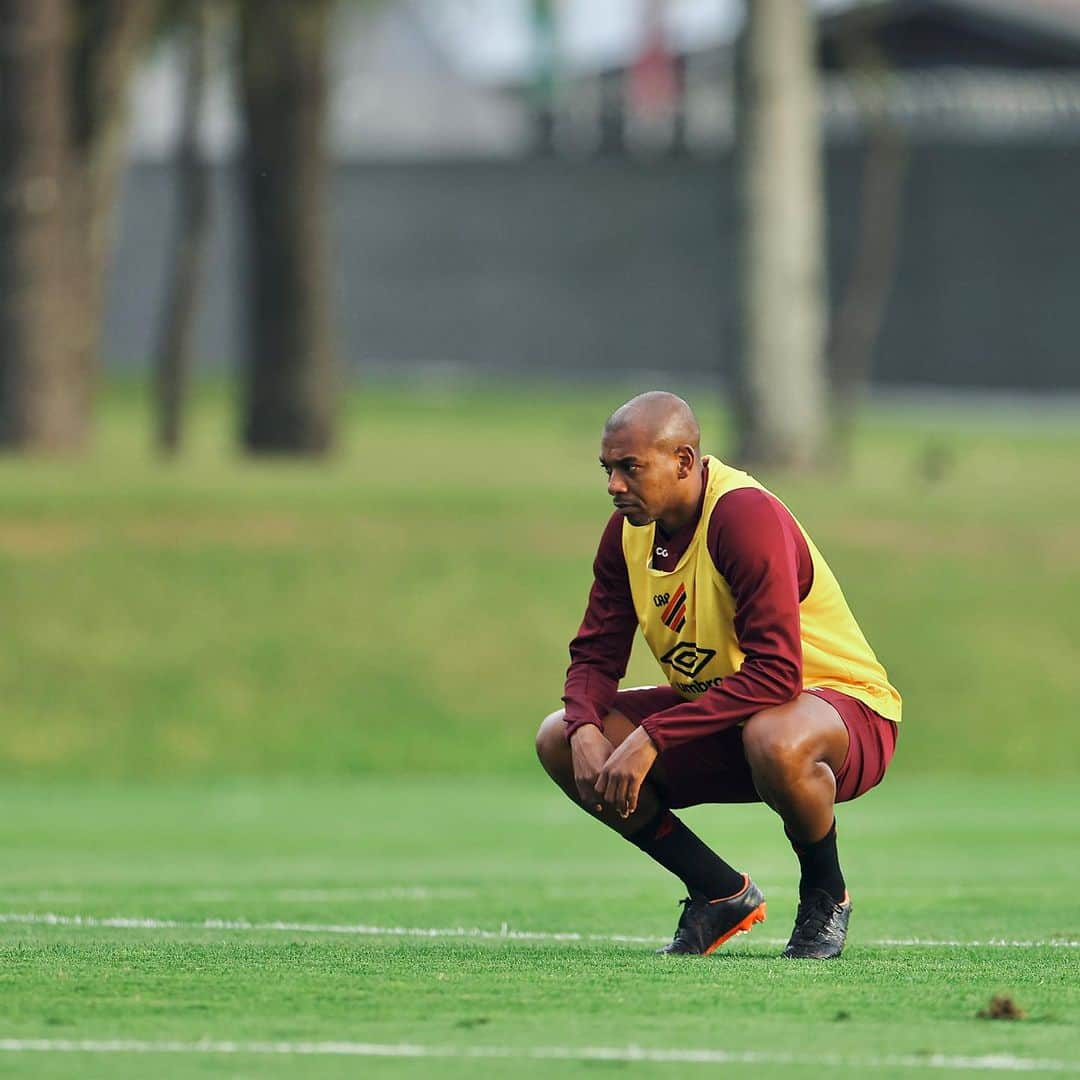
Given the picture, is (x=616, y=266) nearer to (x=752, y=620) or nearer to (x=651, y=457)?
(x=651, y=457)

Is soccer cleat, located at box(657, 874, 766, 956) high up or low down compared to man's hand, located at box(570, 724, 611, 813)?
down

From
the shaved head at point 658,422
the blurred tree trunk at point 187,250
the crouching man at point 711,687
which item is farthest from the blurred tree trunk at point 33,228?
the shaved head at point 658,422

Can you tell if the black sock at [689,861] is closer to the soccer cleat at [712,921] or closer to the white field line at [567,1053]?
the soccer cleat at [712,921]

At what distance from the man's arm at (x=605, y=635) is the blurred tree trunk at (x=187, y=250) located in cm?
2083

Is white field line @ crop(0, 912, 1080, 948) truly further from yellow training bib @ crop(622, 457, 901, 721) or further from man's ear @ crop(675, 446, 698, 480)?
man's ear @ crop(675, 446, 698, 480)

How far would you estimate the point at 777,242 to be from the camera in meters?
24.4

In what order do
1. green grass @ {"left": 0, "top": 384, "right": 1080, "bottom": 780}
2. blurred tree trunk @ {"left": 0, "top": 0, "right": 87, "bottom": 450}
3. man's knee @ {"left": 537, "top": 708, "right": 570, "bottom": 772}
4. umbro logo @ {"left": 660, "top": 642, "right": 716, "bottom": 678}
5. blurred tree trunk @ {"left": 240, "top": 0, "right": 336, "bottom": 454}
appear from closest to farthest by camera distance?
1. umbro logo @ {"left": 660, "top": 642, "right": 716, "bottom": 678}
2. man's knee @ {"left": 537, "top": 708, "right": 570, "bottom": 772}
3. green grass @ {"left": 0, "top": 384, "right": 1080, "bottom": 780}
4. blurred tree trunk @ {"left": 0, "top": 0, "right": 87, "bottom": 450}
5. blurred tree trunk @ {"left": 240, "top": 0, "right": 336, "bottom": 454}

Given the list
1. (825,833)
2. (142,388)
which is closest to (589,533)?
(825,833)

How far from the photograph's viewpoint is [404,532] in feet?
73.0

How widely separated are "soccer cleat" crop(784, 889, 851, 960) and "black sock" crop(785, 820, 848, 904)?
20 mm

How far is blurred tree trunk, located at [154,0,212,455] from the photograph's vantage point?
28656 millimetres

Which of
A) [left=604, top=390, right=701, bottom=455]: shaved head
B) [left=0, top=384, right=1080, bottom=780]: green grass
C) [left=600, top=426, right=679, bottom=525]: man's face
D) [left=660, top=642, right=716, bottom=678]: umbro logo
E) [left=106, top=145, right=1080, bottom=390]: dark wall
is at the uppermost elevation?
[left=106, top=145, right=1080, bottom=390]: dark wall

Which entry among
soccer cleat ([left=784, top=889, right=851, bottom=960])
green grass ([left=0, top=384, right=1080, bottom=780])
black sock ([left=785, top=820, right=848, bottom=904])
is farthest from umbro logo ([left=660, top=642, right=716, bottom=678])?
green grass ([left=0, top=384, right=1080, bottom=780])

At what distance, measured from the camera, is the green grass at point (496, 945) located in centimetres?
590
